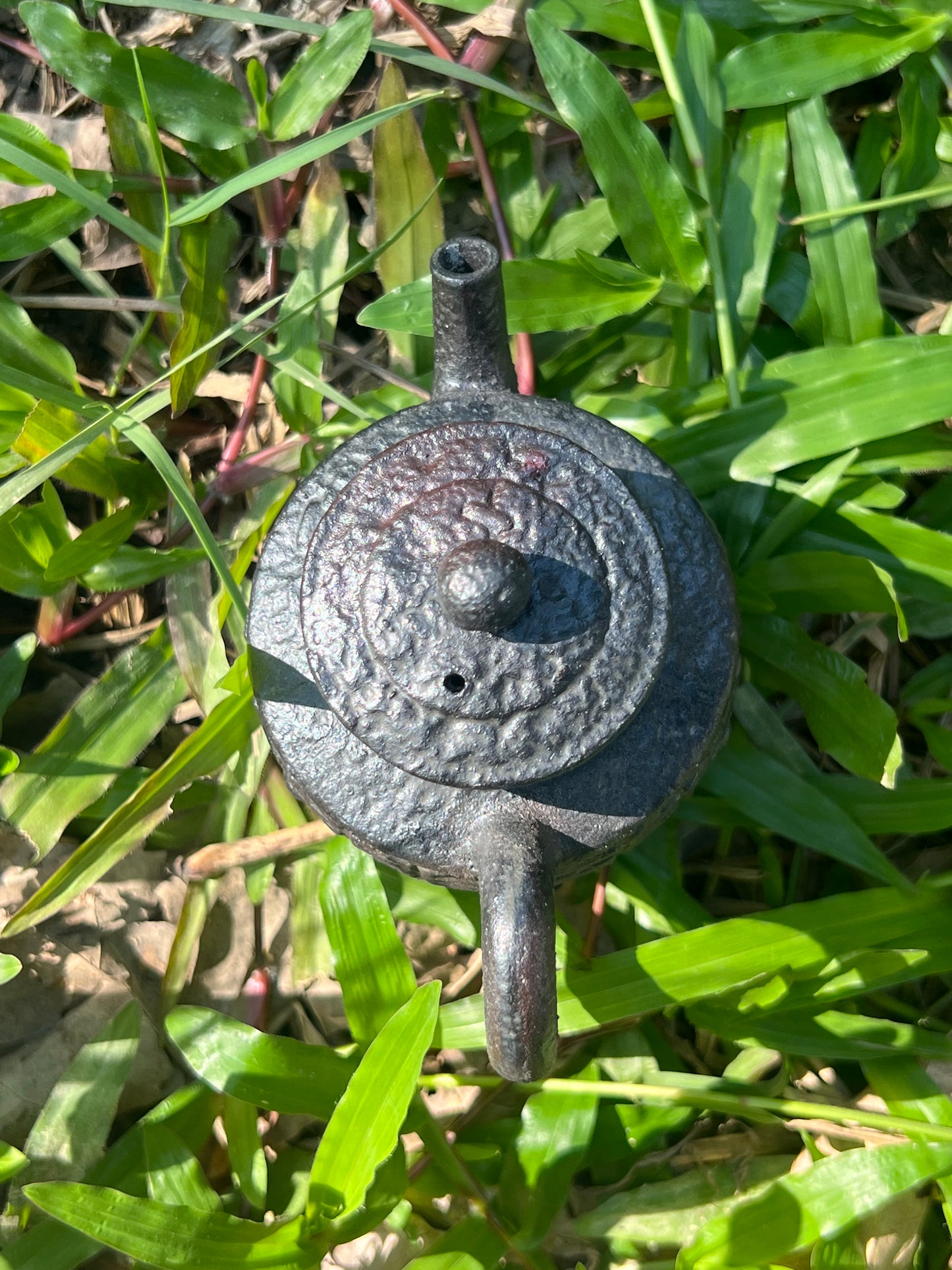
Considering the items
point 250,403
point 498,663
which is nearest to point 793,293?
point 250,403

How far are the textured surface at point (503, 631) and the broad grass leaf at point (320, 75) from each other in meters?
0.67

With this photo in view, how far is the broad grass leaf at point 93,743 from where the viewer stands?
1.31 metres

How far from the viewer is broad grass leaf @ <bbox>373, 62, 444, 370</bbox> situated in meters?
1.35

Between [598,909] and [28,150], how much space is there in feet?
3.91

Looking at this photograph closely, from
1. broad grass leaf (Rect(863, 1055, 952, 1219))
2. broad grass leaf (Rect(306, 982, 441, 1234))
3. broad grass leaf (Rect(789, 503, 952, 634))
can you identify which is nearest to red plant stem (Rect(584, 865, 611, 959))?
broad grass leaf (Rect(306, 982, 441, 1234))

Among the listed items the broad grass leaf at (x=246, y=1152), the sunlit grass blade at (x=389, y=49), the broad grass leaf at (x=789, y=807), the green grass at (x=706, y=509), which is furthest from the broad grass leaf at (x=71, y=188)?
the broad grass leaf at (x=246, y=1152)

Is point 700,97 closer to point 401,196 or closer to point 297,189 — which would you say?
point 401,196

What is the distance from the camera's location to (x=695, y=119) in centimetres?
135

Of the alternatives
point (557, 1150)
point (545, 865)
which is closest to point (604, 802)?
point (545, 865)

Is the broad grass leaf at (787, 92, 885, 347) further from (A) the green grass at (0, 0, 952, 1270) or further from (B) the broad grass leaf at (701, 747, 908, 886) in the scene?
(B) the broad grass leaf at (701, 747, 908, 886)

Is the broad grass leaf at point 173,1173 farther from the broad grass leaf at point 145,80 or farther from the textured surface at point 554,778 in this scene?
the broad grass leaf at point 145,80

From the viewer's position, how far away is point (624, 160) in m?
1.31

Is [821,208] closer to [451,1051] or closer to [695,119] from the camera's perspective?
[695,119]

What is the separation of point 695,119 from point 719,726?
83cm
